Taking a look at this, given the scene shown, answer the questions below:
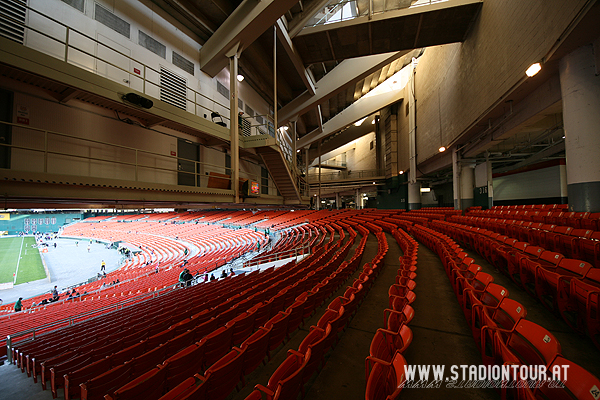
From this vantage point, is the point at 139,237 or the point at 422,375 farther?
the point at 139,237

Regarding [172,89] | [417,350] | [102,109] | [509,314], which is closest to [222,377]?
[417,350]

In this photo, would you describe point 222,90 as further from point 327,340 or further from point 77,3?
point 327,340

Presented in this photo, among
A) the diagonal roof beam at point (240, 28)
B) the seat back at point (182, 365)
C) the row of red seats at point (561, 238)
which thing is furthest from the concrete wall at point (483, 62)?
the seat back at point (182, 365)

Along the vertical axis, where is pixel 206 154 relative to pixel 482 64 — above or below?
below

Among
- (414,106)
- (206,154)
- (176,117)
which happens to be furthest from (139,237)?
(414,106)

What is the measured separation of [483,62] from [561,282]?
34.7ft

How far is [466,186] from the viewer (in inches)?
529

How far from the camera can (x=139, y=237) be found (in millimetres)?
20312

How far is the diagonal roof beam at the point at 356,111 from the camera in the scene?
21.3 metres

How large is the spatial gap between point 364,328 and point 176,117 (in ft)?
25.5

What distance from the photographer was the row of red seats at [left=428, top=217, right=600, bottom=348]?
7.25 ft

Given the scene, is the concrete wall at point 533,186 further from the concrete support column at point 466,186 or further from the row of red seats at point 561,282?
the row of red seats at point 561,282

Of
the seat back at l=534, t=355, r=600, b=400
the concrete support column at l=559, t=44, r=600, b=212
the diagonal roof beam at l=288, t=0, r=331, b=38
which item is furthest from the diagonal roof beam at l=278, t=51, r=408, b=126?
the seat back at l=534, t=355, r=600, b=400

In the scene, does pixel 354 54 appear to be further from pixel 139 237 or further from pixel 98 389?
pixel 139 237
